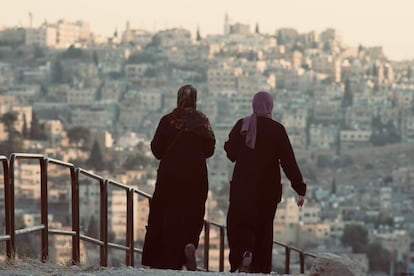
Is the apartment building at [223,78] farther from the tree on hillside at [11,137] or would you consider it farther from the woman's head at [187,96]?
the woman's head at [187,96]

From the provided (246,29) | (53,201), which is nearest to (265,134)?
(53,201)

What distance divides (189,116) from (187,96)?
0.51 feet

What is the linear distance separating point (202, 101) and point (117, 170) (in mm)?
35308

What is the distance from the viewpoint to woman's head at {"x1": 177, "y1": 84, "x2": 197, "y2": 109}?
30.8 feet

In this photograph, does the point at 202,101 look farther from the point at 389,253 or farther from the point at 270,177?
the point at 270,177

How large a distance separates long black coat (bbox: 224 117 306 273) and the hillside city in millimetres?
43830

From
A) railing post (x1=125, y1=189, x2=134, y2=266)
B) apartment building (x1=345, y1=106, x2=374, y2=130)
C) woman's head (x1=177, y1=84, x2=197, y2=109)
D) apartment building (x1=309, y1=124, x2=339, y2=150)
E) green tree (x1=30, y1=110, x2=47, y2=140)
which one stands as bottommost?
apartment building (x1=309, y1=124, x2=339, y2=150)

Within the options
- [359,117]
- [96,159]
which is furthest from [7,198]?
[359,117]

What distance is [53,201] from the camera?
72.6 meters

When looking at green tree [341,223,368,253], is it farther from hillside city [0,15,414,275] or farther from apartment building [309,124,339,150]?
apartment building [309,124,339,150]

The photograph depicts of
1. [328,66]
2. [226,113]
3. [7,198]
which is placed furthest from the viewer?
[328,66]

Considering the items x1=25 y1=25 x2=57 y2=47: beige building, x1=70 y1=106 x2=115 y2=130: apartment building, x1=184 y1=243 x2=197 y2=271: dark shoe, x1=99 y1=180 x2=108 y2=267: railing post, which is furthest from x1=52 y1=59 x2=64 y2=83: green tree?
x1=184 y1=243 x2=197 y2=271: dark shoe

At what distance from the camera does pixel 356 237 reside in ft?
263

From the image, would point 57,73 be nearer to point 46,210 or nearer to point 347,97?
point 347,97
